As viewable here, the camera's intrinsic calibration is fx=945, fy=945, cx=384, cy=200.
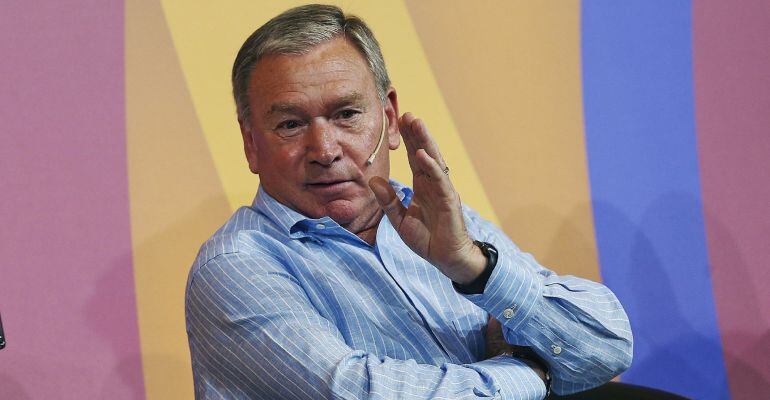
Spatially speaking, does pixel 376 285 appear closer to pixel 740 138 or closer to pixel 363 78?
pixel 363 78

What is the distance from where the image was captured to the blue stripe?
10.1 ft

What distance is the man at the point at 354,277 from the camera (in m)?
1.80

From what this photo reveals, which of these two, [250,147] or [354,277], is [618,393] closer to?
[354,277]

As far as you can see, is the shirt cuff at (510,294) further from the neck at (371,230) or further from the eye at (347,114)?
the eye at (347,114)

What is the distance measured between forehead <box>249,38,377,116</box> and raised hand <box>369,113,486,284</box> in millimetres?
350

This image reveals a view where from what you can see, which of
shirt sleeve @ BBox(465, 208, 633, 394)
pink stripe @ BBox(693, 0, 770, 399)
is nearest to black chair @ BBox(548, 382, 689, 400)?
shirt sleeve @ BBox(465, 208, 633, 394)

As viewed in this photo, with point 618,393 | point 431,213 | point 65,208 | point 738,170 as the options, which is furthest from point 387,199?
point 738,170

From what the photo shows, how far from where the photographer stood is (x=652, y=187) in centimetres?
310

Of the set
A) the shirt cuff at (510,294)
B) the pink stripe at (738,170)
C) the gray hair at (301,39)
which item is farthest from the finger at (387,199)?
the pink stripe at (738,170)

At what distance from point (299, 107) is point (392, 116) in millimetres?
303

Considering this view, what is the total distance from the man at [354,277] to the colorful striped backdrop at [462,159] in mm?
455

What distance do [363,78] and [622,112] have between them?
124cm

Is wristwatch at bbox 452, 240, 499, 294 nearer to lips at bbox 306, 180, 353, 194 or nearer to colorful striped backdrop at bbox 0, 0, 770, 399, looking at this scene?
lips at bbox 306, 180, 353, 194

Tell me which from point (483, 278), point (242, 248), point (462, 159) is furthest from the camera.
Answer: point (462, 159)
